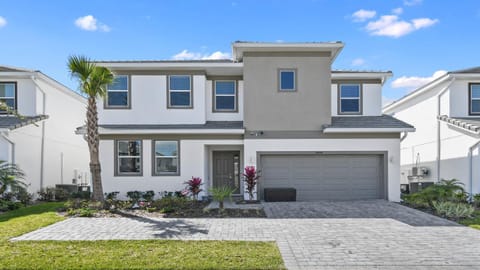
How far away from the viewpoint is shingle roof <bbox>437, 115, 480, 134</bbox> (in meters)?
14.4

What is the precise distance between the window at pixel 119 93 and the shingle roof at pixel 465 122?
580 inches

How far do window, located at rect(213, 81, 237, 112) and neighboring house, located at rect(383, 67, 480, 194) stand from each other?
10162 millimetres

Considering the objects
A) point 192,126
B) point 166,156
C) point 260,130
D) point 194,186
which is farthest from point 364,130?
point 166,156

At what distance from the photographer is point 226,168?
53.2 feet

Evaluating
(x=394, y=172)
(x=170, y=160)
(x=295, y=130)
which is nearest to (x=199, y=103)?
(x=170, y=160)

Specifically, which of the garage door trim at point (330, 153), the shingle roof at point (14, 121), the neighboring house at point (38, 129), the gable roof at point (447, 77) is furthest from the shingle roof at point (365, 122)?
the shingle roof at point (14, 121)

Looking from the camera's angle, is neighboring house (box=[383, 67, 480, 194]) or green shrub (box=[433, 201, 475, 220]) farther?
neighboring house (box=[383, 67, 480, 194])

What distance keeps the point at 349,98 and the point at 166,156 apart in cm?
888

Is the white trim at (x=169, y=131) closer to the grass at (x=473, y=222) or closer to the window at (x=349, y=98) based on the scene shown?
the window at (x=349, y=98)

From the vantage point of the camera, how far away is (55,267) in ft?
19.4

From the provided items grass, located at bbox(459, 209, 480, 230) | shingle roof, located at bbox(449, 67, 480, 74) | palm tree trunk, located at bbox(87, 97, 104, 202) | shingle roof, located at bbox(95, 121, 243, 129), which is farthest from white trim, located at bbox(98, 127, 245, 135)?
shingle roof, located at bbox(449, 67, 480, 74)

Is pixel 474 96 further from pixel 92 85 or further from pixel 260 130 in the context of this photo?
pixel 92 85

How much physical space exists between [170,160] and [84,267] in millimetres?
9213

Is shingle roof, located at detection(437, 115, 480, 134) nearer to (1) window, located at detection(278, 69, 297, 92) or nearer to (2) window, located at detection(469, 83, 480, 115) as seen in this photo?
(2) window, located at detection(469, 83, 480, 115)
